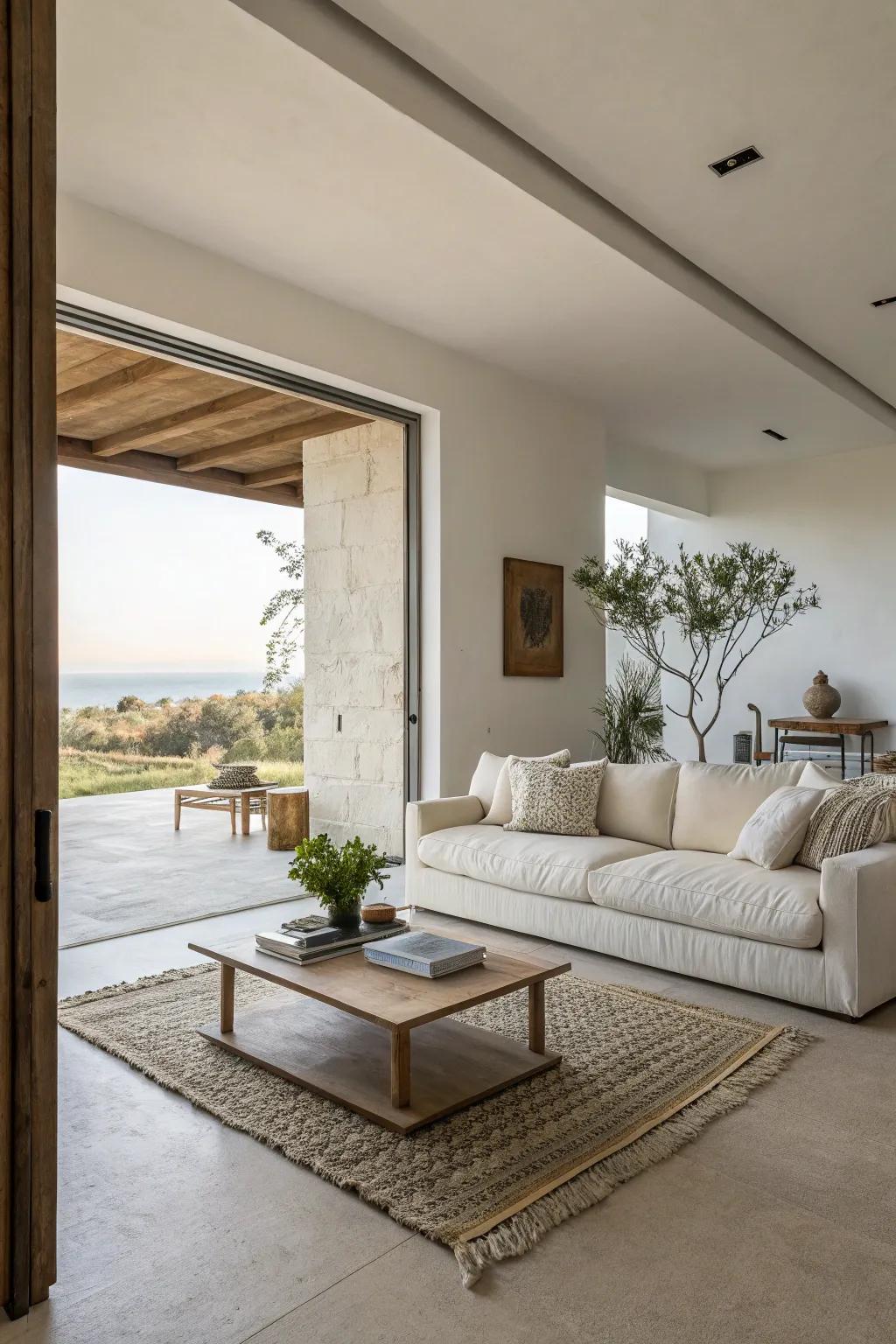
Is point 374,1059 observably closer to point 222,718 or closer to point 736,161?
point 736,161

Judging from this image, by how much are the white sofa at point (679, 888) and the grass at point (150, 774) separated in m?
2.51

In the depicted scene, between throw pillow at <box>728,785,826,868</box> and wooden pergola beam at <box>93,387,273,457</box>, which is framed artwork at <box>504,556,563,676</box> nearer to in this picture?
wooden pergola beam at <box>93,387,273,457</box>

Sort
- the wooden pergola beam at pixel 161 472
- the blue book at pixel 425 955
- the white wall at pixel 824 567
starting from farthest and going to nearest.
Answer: the white wall at pixel 824 567, the wooden pergola beam at pixel 161 472, the blue book at pixel 425 955

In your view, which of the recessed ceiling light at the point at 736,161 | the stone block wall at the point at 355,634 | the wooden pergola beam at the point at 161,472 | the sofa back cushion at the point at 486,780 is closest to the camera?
the recessed ceiling light at the point at 736,161

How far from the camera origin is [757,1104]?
8.04ft

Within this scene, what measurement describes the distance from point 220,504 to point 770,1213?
6.47 m

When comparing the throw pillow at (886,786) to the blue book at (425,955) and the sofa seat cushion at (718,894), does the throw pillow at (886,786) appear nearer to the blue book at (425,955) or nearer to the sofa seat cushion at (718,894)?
the sofa seat cushion at (718,894)

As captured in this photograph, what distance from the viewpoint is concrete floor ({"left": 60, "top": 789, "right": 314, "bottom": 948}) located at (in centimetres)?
445

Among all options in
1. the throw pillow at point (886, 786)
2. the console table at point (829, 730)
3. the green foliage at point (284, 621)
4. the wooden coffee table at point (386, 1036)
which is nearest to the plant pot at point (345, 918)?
the wooden coffee table at point (386, 1036)

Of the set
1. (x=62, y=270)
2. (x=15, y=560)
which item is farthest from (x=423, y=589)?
(x=15, y=560)

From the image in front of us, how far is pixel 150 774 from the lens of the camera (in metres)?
6.94

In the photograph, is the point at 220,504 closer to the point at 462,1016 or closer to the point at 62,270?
the point at 62,270

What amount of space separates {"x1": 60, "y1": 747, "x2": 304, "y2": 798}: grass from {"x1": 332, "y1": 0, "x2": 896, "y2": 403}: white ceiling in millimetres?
4345

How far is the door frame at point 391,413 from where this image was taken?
13.5ft
